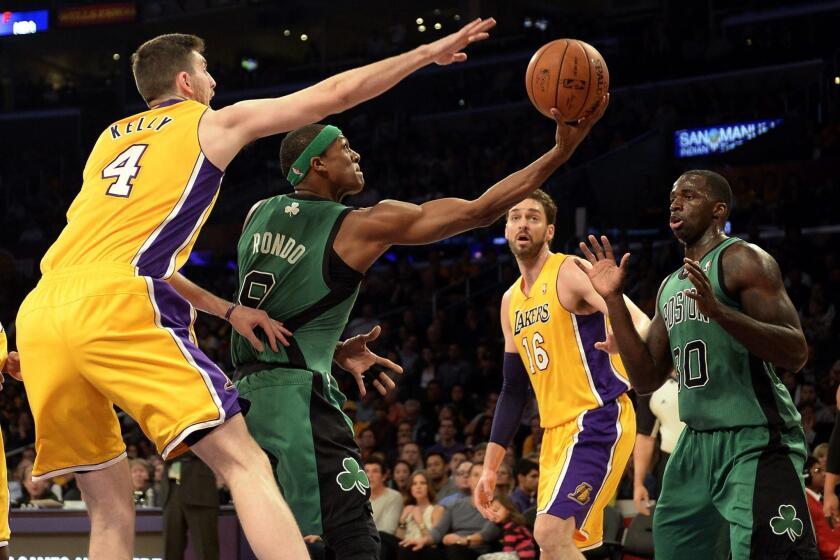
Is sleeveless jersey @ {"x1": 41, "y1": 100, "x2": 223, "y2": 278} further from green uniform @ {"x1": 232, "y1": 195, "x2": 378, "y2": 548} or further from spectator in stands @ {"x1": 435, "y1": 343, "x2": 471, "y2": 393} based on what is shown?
spectator in stands @ {"x1": 435, "y1": 343, "x2": 471, "y2": 393}

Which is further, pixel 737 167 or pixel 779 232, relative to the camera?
pixel 737 167

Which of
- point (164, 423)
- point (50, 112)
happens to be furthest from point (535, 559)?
point (50, 112)

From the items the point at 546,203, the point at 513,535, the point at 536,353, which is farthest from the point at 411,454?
the point at 546,203

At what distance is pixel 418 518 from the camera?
388 inches

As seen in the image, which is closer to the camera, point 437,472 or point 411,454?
point 437,472

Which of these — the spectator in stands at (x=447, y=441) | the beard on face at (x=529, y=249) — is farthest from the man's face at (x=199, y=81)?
the spectator in stands at (x=447, y=441)

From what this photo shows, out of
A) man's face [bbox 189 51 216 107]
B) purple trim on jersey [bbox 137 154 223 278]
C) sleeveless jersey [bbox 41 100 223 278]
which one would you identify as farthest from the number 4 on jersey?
man's face [bbox 189 51 216 107]

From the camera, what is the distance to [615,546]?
28.9 ft

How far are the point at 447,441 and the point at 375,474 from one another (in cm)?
277

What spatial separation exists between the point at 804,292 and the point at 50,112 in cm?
2148

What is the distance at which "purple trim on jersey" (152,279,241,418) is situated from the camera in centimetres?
374

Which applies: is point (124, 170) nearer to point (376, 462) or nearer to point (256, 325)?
point (256, 325)

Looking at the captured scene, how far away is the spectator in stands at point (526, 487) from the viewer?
973 cm

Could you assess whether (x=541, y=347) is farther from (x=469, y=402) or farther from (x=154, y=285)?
(x=469, y=402)
